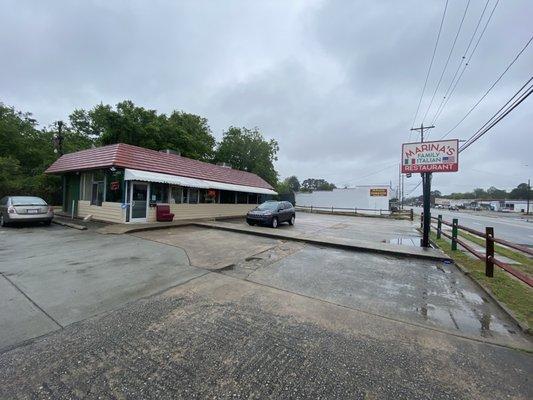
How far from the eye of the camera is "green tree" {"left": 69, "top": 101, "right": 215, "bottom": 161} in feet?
79.2

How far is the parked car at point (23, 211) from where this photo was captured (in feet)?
37.1

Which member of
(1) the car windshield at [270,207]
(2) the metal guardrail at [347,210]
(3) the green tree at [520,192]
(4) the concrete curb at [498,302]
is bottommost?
(4) the concrete curb at [498,302]

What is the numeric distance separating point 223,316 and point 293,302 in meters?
1.26

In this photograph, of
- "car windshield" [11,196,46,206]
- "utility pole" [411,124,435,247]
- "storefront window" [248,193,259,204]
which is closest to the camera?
"utility pole" [411,124,435,247]

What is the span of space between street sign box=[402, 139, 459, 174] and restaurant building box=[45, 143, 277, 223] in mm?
11285

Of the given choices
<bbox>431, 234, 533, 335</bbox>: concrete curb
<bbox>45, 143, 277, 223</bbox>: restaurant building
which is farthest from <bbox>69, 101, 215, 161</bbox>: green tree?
<bbox>431, 234, 533, 335</bbox>: concrete curb

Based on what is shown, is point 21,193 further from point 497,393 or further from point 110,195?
point 497,393

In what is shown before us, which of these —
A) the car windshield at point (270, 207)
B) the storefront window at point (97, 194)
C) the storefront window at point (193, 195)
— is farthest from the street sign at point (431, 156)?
the storefront window at point (97, 194)

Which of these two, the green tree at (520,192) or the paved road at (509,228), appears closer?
the paved road at (509,228)

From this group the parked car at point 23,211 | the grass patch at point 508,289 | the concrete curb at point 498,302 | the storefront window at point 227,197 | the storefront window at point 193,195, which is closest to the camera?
the concrete curb at point 498,302

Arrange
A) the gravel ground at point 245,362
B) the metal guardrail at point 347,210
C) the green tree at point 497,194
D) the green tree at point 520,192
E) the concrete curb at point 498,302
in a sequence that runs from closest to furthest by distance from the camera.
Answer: the gravel ground at point 245,362
the concrete curb at point 498,302
the metal guardrail at point 347,210
the green tree at point 520,192
the green tree at point 497,194

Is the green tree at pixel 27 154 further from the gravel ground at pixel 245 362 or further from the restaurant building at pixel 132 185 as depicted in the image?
the gravel ground at pixel 245 362

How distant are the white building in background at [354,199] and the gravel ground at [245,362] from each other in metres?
33.3

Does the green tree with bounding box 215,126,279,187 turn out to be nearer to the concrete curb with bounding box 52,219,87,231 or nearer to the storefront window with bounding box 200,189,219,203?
the storefront window with bounding box 200,189,219,203
